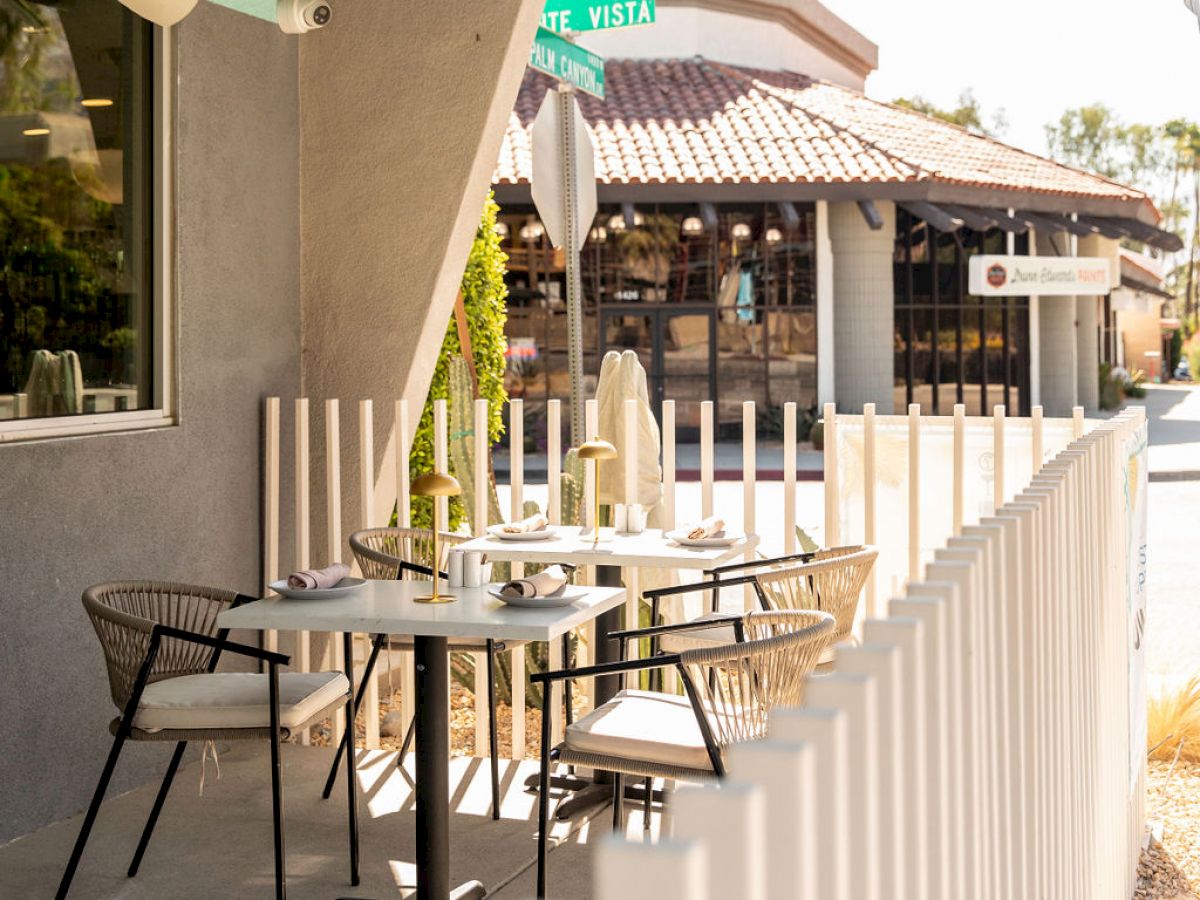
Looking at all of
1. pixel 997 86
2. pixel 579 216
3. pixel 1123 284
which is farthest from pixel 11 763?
pixel 997 86

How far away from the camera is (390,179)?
22.5 ft

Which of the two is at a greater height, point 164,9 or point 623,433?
point 164,9

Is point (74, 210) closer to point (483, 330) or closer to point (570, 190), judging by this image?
point (570, 190)

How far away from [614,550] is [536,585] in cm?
114

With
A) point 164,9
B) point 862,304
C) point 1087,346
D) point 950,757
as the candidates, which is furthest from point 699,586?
point 1087,346

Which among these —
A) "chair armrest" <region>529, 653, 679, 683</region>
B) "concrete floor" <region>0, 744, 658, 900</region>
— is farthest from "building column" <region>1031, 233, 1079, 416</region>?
"chair armrest" <region>529, 653, 679, 683</region>

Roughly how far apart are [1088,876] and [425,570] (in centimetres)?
272

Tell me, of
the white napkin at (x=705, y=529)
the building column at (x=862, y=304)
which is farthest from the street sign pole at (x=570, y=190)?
the building column at (x=862, y=304)

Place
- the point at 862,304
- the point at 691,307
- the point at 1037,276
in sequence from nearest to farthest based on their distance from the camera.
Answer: the point at 862,304, the point at 691,307, the point at 1037,276

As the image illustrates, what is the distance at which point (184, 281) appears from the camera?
6070 mm

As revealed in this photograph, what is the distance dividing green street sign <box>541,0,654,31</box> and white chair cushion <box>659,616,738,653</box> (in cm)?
256

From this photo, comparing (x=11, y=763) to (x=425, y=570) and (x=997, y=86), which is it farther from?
(x=997, y=86)

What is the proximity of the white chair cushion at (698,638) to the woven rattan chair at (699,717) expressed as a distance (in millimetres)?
1047

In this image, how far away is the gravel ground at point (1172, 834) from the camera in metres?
5.30
